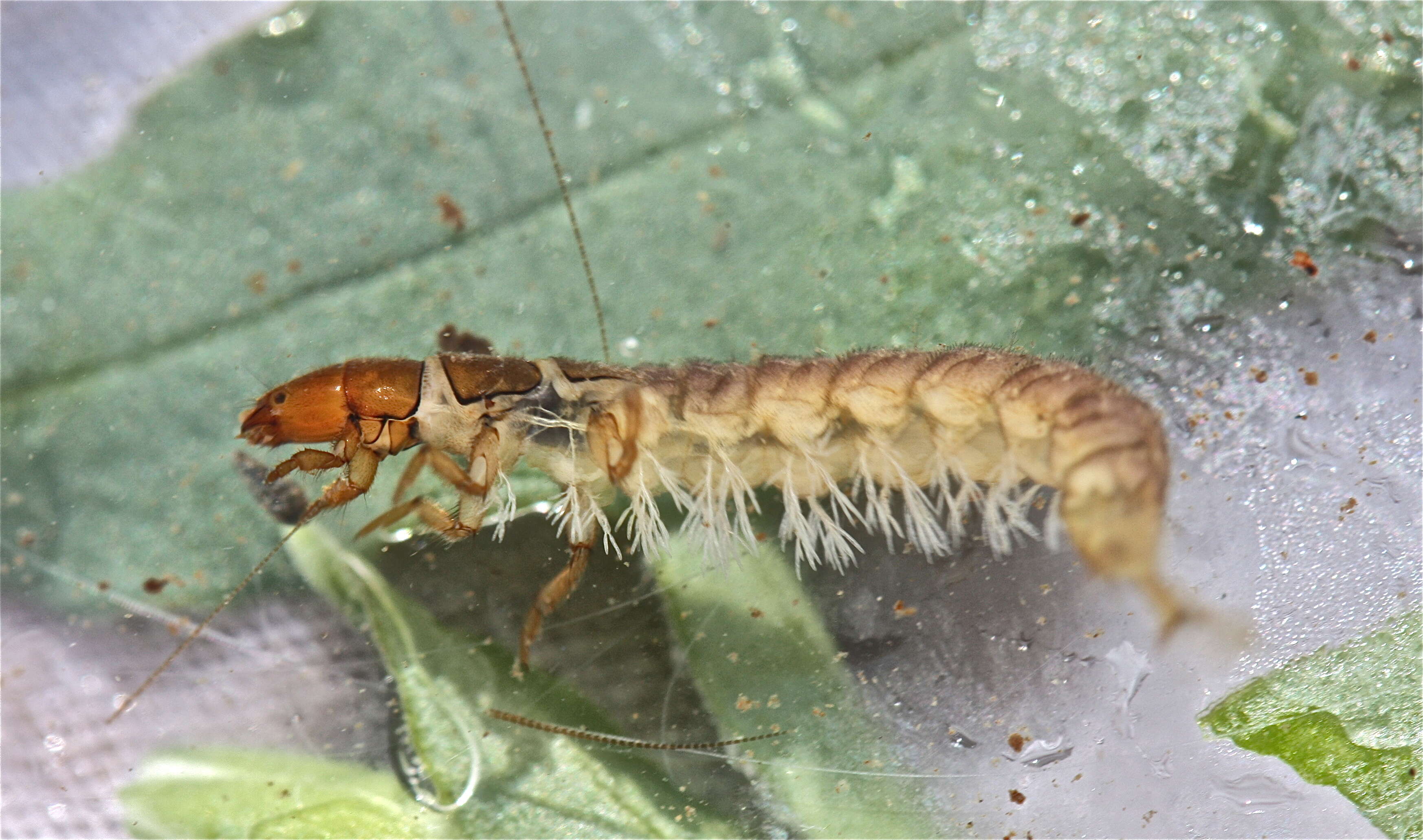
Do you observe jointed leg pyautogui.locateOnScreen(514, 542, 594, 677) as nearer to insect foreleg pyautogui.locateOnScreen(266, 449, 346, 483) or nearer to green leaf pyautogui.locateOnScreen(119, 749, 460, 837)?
green leaf pyautogui.locateOnScreen(119, 749, 460, 837)

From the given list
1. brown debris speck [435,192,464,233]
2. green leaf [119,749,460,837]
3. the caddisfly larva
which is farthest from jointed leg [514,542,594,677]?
brown debris speck [435,192,464,233]

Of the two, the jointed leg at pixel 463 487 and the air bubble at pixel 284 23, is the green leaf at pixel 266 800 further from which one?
the air bubble at pixel 284 23

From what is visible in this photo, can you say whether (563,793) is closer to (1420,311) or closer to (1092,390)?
(1092,390)

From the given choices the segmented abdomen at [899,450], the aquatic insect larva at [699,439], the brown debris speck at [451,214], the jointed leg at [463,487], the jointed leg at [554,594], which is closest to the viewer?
the segmented abdomen at [899,450]

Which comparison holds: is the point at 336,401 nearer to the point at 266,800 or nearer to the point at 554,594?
the point at 554,594

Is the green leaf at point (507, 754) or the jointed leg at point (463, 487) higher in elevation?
the jointed leg at point (463, 487)

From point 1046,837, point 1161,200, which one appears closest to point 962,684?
point 1046,837

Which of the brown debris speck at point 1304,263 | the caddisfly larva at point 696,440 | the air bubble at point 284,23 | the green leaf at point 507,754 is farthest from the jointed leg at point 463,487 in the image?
the brown debris speck at point 1304,263
